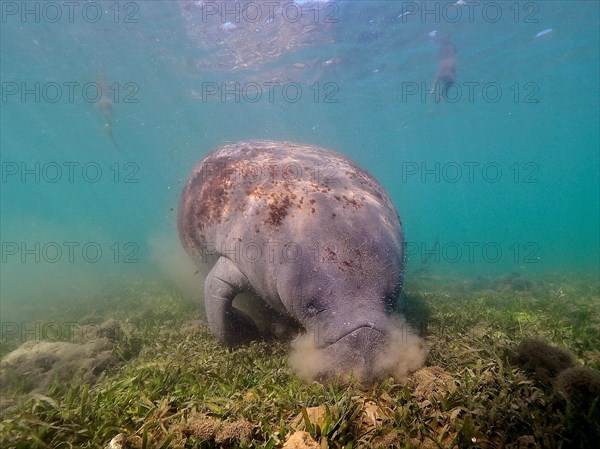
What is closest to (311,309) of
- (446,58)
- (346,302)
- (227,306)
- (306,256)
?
(346,302)

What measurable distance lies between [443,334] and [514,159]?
89396 millimetres

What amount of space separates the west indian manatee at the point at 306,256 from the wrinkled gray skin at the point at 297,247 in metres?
0.01

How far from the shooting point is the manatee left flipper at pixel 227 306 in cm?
432

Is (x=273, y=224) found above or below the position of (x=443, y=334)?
above

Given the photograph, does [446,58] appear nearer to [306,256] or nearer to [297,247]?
[297,247]

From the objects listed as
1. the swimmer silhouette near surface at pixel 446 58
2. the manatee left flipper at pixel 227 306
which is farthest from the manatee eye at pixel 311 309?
the swimmer silhouette near surface at pixel 446 58

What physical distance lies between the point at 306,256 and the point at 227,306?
1395 millimetres

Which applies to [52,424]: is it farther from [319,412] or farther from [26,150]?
[26,150]

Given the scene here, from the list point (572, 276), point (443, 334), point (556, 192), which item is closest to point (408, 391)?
point (443, 334)

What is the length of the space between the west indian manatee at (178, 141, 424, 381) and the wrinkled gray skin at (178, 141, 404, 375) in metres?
0.01

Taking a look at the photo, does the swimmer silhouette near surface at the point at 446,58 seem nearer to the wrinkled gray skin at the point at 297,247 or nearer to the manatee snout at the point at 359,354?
the wrinkled gray skin at the point at 297,247

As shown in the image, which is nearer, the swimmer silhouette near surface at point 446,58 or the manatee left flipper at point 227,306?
the manatee left flipper at point 227,306

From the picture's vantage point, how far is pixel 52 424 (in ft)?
7.80

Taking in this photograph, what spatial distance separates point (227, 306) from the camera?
4.34 meters
